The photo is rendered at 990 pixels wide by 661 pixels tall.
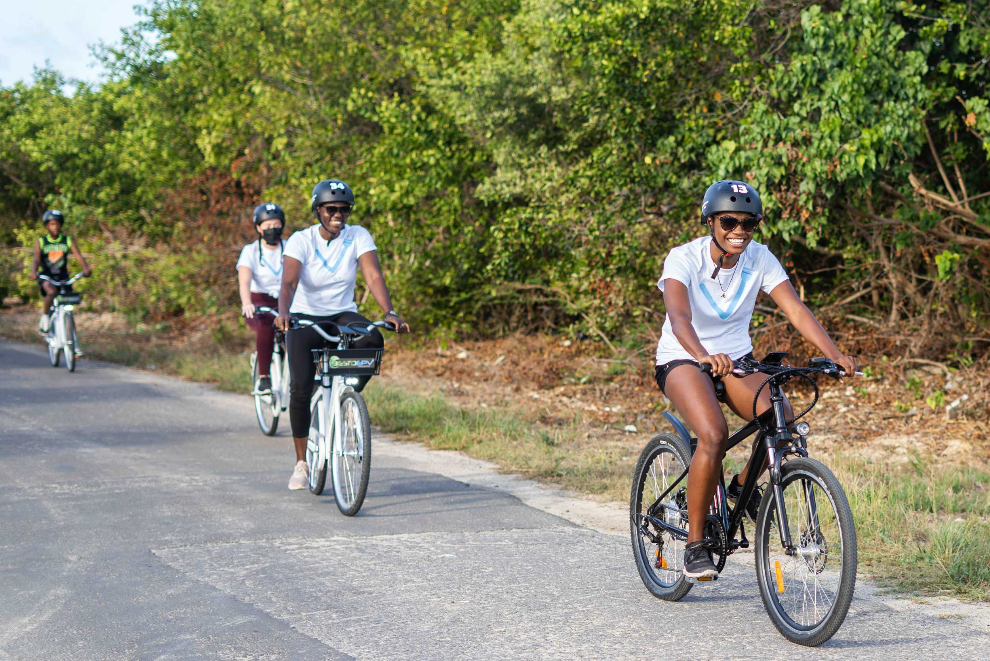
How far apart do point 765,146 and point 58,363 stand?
1089cm

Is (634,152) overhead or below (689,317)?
overhead

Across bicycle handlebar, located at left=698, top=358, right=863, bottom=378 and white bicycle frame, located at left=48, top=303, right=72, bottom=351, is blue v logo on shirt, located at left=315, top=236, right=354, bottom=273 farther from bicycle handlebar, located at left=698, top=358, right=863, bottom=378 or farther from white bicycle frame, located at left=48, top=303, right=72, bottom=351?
white bicycle frame, located at left=48, top=303, right=72, bottom=351

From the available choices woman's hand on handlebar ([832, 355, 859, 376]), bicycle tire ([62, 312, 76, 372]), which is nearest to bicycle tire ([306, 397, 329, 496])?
woman's hand on handlebar ([832, 355, 859, 376])

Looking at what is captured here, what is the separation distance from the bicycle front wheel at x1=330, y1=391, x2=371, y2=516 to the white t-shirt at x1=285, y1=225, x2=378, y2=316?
766 mm

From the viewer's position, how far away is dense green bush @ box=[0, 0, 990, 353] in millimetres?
10188

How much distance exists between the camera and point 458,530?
6.90 metres

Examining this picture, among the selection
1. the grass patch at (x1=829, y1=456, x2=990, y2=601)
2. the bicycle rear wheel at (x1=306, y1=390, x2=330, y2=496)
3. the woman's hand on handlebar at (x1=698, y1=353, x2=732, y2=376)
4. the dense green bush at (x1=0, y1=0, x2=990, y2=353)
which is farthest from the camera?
the dense green bush at (x1=0, y1=0, x2=990, y2=353)

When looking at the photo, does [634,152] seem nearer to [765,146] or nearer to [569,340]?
[765,146]

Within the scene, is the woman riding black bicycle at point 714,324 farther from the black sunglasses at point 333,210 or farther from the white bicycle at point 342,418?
the black sunglasses at point 333,210

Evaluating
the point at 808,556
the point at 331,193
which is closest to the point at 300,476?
the point at 331,193

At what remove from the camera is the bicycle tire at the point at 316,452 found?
7.75 meters

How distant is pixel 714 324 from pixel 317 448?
11.4 feet

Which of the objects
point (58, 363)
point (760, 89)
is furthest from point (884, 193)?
point (58, 363)

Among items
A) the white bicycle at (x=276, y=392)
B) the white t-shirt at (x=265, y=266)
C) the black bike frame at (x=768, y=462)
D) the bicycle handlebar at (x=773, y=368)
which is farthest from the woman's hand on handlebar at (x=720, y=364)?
the white t-shirt at (x=265, y=266)
